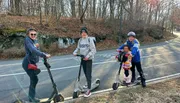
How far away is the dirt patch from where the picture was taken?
4.52 m

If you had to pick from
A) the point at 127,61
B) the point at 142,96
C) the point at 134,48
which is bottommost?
the point at 142,96

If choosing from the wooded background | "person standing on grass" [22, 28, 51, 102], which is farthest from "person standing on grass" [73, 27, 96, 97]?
the wooded background

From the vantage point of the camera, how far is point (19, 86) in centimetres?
606

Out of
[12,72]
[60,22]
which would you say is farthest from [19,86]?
[60,22]

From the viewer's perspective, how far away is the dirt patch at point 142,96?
4516 millimetres

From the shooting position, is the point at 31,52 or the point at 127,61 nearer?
the point at 31,52

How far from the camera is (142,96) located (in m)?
4.77

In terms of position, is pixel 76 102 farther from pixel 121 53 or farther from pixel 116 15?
pixel 116 15

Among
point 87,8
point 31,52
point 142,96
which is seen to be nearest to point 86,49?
point 31,52

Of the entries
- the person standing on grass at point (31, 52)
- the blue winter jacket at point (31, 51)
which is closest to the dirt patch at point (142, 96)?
the person standing on grass at point (31, 52)

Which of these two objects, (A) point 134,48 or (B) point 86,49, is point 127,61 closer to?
(A) point 134,48

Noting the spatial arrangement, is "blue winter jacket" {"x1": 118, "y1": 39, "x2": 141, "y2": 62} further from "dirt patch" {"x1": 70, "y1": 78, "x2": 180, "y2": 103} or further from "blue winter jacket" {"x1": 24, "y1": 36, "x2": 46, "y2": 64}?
"blue winter jacket" {"x1": 24, "y1": 36, "x2": 46, "y2": 64}

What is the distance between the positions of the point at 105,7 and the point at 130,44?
22.0m

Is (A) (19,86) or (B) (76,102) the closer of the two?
(B) (76,102)
